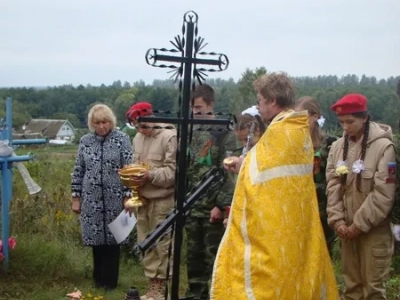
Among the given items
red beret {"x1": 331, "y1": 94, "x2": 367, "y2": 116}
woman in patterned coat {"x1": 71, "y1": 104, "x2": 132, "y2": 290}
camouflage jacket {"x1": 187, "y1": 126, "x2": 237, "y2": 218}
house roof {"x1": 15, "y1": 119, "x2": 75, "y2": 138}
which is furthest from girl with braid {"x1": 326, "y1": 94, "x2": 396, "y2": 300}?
house roof {"x1": 15, "y1": 119, "x2": 75, "y2": 138}

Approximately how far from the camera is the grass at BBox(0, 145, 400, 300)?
6242 millimetres

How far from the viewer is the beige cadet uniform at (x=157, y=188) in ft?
19.1

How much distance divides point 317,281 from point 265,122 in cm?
98

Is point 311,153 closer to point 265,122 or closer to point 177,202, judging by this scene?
point 265,122

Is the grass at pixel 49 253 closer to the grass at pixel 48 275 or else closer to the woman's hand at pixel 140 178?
the grass at pixel 48 275

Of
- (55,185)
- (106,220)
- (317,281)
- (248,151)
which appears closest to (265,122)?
(248,151)

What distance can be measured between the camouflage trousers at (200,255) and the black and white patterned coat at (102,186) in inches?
36.8

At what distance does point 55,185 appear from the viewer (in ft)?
32.2

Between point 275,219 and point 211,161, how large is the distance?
1641 mm

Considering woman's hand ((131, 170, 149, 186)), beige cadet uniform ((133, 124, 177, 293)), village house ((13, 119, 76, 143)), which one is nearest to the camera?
woman's hand ((131, 170, 149, 186))

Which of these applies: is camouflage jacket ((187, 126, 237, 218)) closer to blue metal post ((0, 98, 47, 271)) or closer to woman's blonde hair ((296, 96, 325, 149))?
woman's blonde hair ((296, 96, 325, 149))

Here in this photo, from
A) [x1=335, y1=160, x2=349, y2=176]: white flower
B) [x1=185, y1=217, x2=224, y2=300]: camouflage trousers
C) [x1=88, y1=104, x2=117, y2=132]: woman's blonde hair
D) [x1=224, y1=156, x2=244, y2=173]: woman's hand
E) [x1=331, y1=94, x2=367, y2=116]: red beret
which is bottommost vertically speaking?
[x1=185, y1=217, x2=224, y2=300]: camouflage trousers

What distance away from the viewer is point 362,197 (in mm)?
4805

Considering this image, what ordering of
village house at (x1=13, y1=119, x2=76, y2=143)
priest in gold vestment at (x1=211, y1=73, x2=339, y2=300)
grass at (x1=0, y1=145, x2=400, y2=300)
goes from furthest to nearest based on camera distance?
village house at (x1=13, y1=119, x2=76, y2=143)
grass at (x1=0, y1=145, x2=400, y2=300)
priest in gold vestment at (x1=211, y1=73, x2=339, y2=300)
